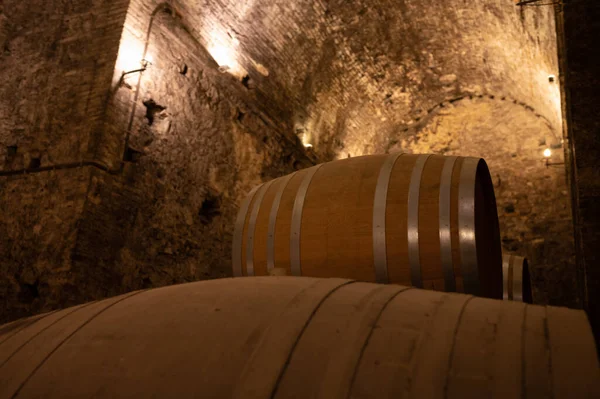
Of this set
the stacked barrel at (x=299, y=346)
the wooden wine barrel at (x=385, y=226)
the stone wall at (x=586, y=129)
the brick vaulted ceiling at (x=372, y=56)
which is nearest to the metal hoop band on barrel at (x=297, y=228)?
the wooden wine barrel at (x=385, y=226)

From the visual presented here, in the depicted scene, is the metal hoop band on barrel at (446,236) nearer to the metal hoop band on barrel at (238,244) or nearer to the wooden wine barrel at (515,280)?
the metal hoop band on barrel at (238,244)

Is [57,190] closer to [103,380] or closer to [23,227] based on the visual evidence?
[23,227]

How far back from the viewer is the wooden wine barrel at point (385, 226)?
2598 millimetres

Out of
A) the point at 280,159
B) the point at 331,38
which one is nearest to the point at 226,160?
the point at 280,159

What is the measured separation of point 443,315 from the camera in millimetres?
1485

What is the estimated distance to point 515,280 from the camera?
401cm

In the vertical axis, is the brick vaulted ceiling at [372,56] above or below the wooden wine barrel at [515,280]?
above

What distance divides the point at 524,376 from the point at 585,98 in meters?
1.71

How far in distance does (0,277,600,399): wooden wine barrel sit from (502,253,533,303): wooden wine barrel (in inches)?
99.9

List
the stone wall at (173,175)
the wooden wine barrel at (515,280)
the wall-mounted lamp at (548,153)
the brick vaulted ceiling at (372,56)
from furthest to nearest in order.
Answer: the wall-mounted lamp at (548,153) < the brick vaulted ceiling at (372,56) < the stone wall at (173,175) < the wooden wine barrel at (515,280)

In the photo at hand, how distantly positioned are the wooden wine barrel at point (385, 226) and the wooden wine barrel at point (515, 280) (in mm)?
951

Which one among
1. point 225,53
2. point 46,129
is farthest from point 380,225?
point 225,53

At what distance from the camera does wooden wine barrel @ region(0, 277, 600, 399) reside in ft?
4.03

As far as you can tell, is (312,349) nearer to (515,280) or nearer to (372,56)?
(515,280)
